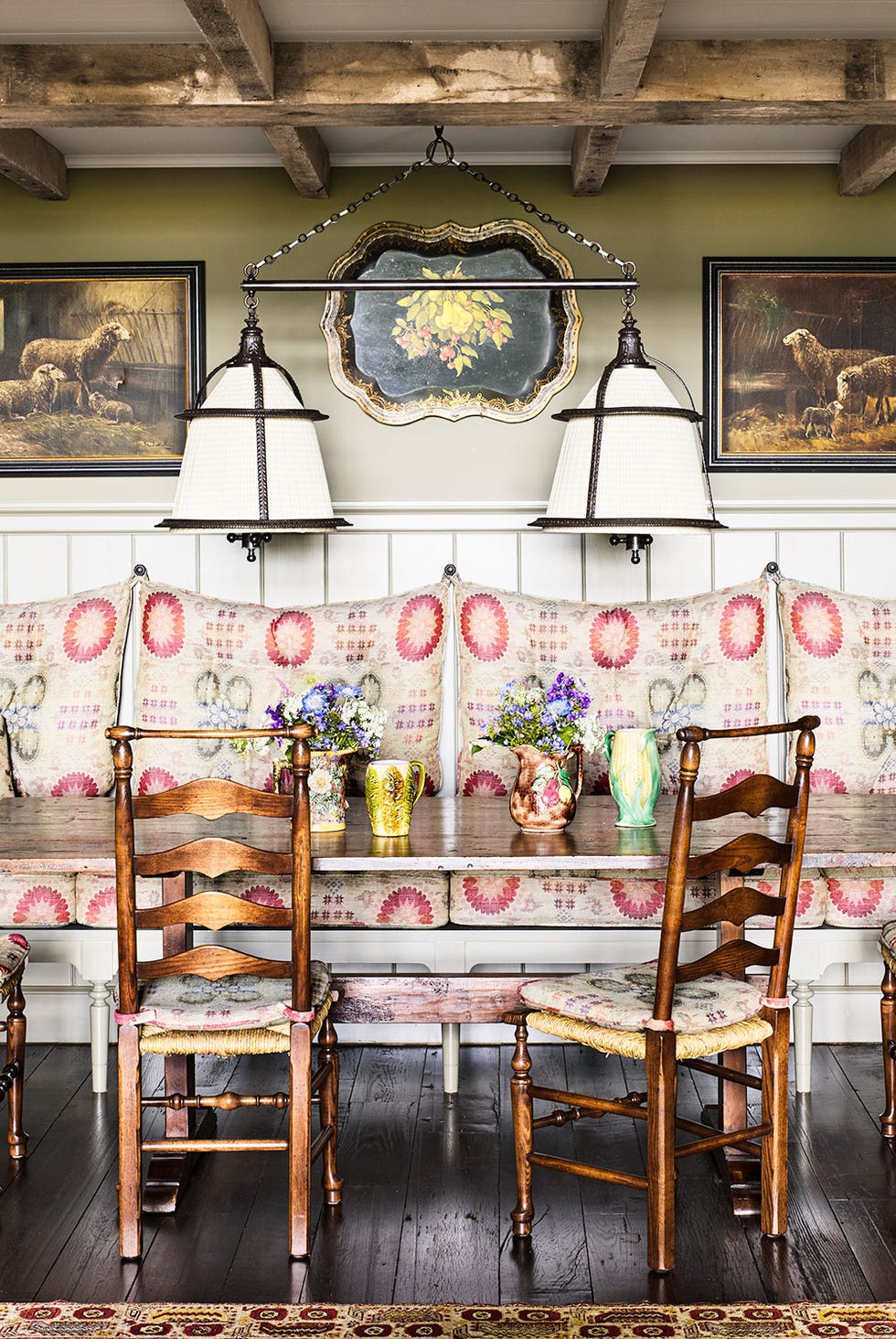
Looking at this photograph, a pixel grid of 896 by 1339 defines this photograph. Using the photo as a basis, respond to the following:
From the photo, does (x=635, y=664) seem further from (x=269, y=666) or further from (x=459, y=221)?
(x=459, y=221)

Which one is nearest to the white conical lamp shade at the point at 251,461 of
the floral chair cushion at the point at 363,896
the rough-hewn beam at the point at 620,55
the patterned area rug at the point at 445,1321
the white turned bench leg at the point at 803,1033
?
the floral chair cushion at the point at 363,896

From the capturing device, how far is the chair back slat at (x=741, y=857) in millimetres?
2188

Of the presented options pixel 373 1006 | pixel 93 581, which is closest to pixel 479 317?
pixel 93 581

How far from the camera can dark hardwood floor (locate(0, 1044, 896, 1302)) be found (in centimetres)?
220

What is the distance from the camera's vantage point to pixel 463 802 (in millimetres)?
3242

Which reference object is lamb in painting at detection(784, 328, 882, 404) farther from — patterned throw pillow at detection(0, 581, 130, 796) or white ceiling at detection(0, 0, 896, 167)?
patterned throw pillow at detection(0, 581, 130, 796)

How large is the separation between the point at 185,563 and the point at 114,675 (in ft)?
1.51

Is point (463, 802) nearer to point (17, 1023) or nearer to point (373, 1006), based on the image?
point (373, 1006)

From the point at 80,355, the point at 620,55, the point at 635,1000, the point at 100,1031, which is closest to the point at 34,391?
the point at 80,355

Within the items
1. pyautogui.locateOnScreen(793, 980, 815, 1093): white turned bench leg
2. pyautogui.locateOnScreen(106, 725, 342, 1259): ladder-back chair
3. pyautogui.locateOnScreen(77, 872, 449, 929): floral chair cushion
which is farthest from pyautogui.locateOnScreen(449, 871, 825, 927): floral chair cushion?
pyautogui.locateOnScreen(106, 725, 342, 1259): ladder-back chair

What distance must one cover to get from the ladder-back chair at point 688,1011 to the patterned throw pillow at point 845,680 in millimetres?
1166

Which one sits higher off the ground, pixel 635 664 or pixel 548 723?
pixel 635 664

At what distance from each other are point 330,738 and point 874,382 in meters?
2.19

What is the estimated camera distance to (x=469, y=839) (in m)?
2.59
